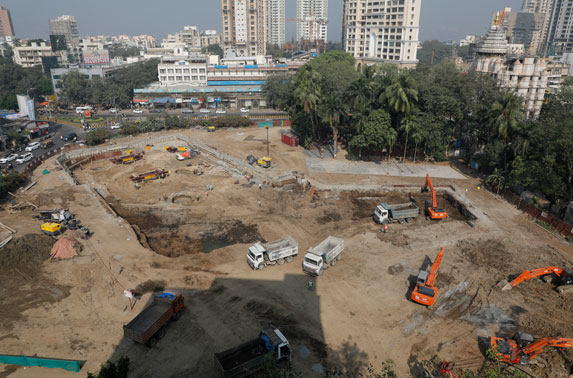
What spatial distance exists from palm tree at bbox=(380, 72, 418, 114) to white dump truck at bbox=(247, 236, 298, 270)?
29.2 meters

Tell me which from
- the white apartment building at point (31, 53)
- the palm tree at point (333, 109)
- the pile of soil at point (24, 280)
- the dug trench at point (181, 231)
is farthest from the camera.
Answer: the white apartment building at point (31, 53)

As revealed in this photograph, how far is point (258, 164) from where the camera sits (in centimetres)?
5409

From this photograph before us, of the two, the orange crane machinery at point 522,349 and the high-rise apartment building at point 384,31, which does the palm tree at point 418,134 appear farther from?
the high-rise apartment building at point 384,31

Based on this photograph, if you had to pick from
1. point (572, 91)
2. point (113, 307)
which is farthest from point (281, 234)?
point (572, 91)

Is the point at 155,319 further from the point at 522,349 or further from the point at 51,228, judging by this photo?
the point at 522,349

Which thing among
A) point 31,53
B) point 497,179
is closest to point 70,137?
point 497,179

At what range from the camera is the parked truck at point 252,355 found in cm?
1914

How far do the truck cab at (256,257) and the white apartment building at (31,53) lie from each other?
156 metres

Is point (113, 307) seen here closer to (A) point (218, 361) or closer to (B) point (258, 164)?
(A) point (218, 361)

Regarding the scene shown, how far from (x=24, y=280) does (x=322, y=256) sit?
76.1 ft

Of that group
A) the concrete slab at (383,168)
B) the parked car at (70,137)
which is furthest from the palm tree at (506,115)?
the parked car at (70,137)

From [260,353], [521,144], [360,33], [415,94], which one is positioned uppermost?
[360,33]

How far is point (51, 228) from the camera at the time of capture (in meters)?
34.0

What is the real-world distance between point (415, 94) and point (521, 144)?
14.6m
